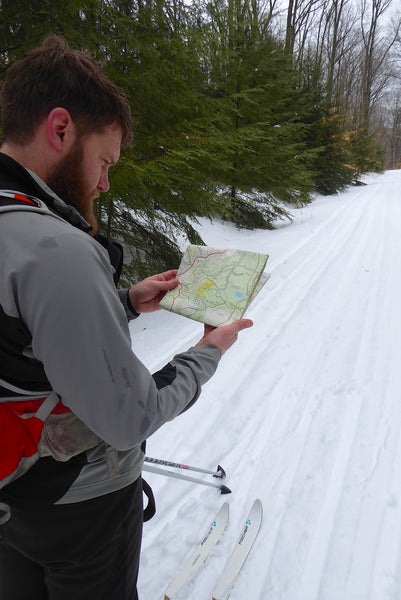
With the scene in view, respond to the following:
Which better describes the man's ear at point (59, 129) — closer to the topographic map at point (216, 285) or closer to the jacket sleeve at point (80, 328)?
the jacket sleeve at point (80, 328)

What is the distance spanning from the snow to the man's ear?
2138 mm

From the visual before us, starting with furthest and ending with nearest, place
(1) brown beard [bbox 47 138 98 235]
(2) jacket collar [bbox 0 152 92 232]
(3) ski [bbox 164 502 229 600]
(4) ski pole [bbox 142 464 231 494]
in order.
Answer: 1. (4) ski pole [bbox 142 464 231 494]
2. (3) ski [bbox 164 502 229 600]
3. (1) brown beard [bbox 47 138 98 235]
4. (2) jacket collar [bbox 0 152 92 232]

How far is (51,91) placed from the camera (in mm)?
771

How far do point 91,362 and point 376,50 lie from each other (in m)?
41.2

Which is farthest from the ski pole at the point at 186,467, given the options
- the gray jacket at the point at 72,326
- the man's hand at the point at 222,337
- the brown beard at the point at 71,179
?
the brown beard at the point at 71,179

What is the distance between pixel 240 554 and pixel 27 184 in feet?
6.99

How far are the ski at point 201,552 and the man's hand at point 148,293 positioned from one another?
4.49 ft

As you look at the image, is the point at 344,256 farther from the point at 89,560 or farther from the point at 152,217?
the point at 89,560

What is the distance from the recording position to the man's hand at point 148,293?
1.64 metres

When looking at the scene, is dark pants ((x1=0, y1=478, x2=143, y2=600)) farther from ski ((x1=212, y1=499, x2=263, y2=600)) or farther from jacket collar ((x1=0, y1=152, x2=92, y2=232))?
ski ((x1=212, y1=499, x2=263, y2=600))

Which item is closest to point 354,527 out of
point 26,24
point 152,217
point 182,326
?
point 182,326

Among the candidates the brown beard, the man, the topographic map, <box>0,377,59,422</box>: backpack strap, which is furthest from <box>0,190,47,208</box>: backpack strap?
the topographic map

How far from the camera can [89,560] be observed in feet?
3.12

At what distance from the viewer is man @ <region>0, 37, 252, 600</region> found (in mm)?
652
